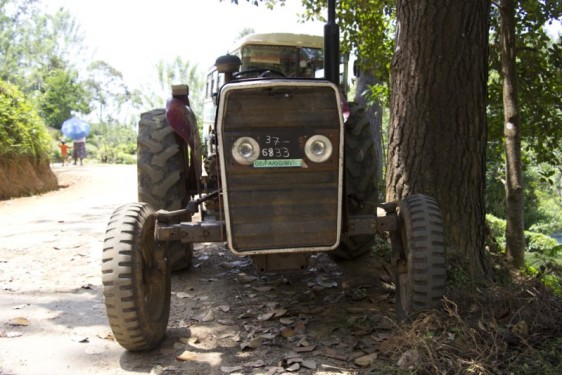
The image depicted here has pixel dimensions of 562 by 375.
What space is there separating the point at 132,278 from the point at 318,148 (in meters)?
1.32

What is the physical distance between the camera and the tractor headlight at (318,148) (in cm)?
314

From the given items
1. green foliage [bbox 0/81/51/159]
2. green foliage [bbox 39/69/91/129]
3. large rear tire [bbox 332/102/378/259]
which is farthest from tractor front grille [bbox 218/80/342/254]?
green foliage [bbox 39/69/91/129]

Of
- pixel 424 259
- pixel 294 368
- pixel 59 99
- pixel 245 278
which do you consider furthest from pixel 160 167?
pixel 59 99

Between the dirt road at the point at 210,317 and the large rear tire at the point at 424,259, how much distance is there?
0.85 ft

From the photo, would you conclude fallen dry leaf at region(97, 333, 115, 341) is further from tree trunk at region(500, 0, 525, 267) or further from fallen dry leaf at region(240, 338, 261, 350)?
tree trunk at region(500, 0, 525, 267)

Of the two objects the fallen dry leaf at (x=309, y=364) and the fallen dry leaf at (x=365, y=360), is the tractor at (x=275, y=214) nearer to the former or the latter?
the fallen dry leaf at (x=365, y=360)

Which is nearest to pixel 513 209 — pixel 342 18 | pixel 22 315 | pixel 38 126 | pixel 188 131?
pixel 342 18

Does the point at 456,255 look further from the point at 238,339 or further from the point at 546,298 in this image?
the point at 238,339

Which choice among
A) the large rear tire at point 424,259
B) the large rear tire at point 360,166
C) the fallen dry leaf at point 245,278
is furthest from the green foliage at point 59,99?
the large rear tire at point 424,259

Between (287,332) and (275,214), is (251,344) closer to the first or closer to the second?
(287,332)

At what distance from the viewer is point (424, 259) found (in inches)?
124

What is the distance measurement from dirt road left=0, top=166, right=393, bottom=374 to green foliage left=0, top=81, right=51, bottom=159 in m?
5.83

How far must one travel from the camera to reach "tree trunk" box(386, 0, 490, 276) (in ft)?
13.7

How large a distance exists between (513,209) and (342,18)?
3630mm
